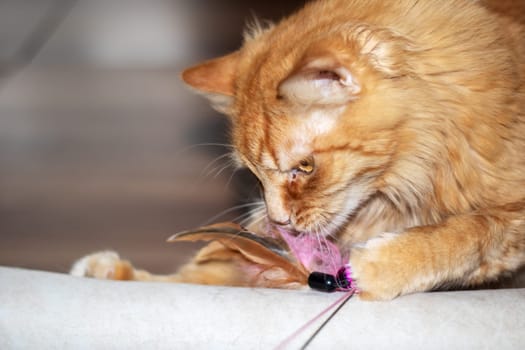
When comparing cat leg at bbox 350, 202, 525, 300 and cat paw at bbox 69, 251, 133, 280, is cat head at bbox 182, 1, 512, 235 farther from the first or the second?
cat paw at bbox 69, 251, 133, 280

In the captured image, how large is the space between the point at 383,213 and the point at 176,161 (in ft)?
5.85

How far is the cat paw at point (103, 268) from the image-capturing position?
6.45 ft

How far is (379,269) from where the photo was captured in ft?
4.65

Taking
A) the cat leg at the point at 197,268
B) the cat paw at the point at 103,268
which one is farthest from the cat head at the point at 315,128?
the cat paw at the point at 103,268

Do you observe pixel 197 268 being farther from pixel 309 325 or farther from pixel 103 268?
pixel 309 325

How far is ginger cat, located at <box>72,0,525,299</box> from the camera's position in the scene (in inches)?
57.2

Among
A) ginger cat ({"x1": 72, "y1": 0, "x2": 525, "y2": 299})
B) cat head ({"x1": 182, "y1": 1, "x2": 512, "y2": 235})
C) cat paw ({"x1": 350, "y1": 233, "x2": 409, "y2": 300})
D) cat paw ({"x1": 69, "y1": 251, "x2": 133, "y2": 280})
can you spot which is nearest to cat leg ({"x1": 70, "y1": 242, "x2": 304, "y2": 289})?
cat paw ({"x1": 69, "y1": 251, "x2": 133, "y2": 280})

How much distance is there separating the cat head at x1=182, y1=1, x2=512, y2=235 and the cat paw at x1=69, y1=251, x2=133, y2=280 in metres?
0.54

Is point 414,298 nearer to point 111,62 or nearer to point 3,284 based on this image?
point 3,284

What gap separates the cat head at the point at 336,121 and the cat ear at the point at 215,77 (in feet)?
0.44

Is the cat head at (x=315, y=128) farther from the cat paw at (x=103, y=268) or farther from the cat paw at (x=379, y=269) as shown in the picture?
the cat paw at (x=103, y=268)

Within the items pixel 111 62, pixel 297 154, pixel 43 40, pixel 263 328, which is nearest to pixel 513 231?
pixel 297 154

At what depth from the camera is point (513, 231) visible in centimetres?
157

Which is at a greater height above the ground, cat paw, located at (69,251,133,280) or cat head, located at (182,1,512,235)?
cat head, located at (182,1,512,235)
